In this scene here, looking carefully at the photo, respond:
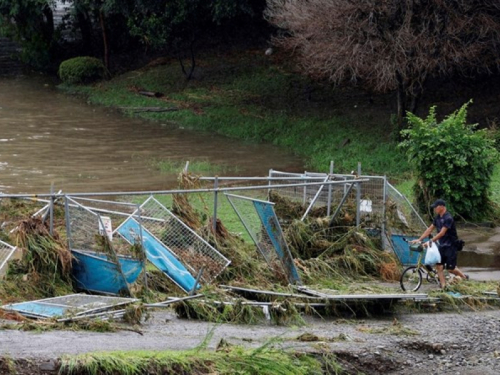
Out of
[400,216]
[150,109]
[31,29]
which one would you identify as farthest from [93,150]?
[31,29]

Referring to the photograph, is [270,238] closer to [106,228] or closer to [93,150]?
[106,228]

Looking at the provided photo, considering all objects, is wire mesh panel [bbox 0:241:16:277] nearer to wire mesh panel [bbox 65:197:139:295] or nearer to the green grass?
wire mesh panel [bbox 65:197:139:295]

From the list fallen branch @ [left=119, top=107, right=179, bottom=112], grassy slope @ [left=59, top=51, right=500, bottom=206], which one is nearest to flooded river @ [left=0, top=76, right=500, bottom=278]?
fallen branch @ [left=119, top=107, right=179, bottom=112]

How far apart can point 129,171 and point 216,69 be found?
15.0m

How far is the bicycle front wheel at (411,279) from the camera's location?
1577 centimetres

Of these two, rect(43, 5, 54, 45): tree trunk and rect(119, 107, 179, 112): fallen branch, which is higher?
rect(43, 5, 54, 45): tree trunk

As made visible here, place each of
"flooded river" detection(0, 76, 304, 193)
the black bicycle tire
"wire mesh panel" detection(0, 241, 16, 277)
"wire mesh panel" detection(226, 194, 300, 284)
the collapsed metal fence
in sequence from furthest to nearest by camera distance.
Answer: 1. "flooded river" detection(0, 76, 304, 193)
2. the black bicycle tire
3. "wire mesh panel" detection(226, 194, 300, 284)
4. the collapsed metal fence
5. "wire mesh panel" detection(0, 241, 16, 277)

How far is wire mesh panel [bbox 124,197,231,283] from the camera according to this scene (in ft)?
49.0

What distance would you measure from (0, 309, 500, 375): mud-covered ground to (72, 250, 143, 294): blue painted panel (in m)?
0.89

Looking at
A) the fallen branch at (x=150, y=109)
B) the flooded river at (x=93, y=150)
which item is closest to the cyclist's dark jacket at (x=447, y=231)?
the flooded river at (x=93, y=150)

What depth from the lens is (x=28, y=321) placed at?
11992mm

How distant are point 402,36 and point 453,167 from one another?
24.9 ft

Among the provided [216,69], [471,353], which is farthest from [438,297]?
[216,69]

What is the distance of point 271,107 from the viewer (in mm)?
38688
